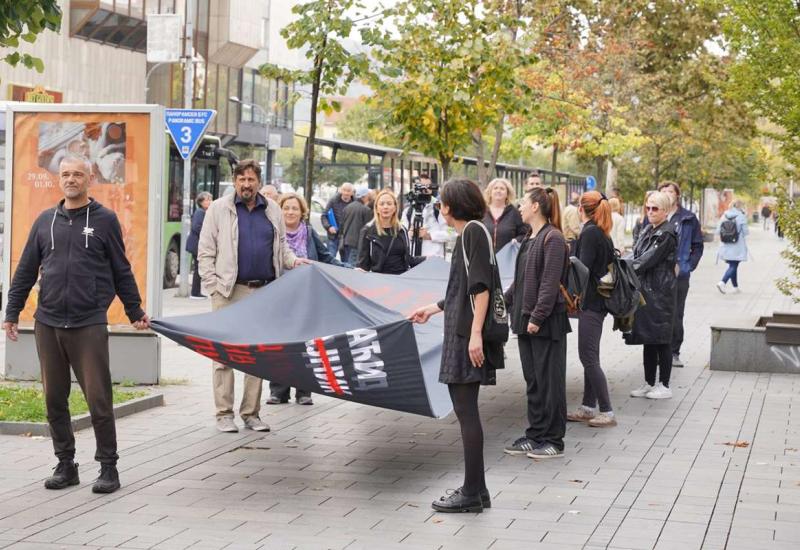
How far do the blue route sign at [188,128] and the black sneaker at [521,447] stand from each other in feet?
45.6

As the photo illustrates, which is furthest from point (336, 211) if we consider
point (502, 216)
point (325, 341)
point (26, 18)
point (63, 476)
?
point (63, 476)

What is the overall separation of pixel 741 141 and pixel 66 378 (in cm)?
4134

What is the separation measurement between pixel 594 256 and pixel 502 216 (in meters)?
2.67

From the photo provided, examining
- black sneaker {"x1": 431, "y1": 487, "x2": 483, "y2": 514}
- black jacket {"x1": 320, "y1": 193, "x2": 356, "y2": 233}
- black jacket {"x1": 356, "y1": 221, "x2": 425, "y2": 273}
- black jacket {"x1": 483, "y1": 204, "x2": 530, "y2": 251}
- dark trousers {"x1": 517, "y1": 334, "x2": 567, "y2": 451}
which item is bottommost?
black sneaker {"x1": 431, "y1": 487, "x2": 483, "y2": 514}

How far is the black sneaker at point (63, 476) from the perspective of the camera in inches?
324

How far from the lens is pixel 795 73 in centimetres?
1636

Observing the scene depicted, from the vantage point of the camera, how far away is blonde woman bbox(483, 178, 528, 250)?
44.5 feet

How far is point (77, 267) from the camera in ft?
26.9

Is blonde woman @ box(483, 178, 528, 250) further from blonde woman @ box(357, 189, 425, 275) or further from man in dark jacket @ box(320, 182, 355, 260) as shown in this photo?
man in dark jacket @ box(320, 182, 355, 260)

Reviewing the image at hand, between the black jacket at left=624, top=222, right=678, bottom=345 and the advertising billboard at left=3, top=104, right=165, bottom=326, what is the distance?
4.33m

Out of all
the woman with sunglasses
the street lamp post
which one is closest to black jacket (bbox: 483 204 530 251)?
the woman with sunglasses

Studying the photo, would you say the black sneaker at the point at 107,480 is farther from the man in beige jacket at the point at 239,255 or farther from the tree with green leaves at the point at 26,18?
the tree with green leaves at the point at 26,18

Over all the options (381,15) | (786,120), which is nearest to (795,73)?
(786,120)

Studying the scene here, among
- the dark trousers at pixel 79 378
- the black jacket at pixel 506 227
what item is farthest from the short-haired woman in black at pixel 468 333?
the black jacket at pixel 506 227
